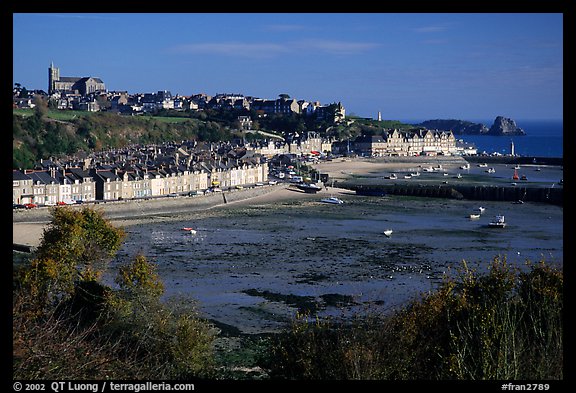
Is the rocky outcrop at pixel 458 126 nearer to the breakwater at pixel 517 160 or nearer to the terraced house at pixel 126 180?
the breakwater at pixel 517 160

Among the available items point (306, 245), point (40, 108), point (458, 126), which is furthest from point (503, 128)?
point (306, 245)

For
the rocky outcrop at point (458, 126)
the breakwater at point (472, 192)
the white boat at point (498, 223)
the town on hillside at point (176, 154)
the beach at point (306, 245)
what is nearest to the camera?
the beach at point (306, 245)

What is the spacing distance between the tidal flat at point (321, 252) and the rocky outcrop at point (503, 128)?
2590 inches

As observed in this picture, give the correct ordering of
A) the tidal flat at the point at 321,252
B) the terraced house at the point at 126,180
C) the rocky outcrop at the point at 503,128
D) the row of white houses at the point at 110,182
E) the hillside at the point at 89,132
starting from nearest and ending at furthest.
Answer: the tidal flat at the point at 321,252 → the row of white houses at the point at 110,182 → the terraced house at the point at 126,180 → the hillside at the point at 89,132 → the rocky outcrop at the point at 503,128

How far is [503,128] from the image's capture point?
285 ft

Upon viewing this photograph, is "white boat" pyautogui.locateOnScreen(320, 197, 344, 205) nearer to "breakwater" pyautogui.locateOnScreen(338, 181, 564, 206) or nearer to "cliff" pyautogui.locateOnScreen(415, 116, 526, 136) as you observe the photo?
"breakwater" pyautogui.locateOnScreen(338, 181, 564, 206)

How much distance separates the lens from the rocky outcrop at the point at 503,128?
285ft

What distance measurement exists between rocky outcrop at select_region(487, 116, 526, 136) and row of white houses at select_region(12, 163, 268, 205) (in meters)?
65.4

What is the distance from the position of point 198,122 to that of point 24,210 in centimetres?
2871

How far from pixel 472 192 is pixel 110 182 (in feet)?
39.5

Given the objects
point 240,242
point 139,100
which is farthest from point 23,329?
point 139,100

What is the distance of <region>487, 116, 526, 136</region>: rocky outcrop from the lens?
3415 inches

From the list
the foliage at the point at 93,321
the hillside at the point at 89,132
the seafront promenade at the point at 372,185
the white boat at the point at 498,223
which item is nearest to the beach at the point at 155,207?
the seafront promenade at the point at 372,185

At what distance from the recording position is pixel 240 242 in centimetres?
1541
